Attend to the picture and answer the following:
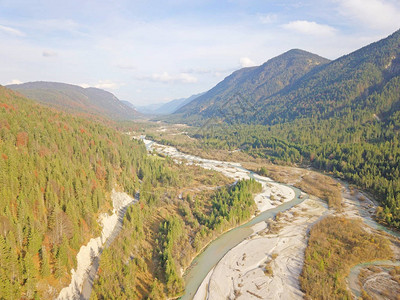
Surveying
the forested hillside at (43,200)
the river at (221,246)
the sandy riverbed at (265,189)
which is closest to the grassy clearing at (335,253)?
the river at (221,246)

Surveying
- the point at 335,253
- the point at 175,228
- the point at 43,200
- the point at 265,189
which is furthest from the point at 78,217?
the point at 265,189

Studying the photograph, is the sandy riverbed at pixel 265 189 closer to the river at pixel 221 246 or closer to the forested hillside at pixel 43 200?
the river at pixel 221 246

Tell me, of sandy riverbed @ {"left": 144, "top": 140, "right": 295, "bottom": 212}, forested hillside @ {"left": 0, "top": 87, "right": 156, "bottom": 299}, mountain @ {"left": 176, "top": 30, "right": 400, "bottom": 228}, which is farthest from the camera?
mountain @ {"left": 176, "top": 30, "right": 400, "bottom": 228}

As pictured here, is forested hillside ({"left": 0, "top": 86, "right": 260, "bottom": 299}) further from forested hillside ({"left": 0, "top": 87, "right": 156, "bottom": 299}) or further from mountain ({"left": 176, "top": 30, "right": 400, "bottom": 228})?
mountain ({"left": 176, "top": 30, "right": 400, "bottom": 228})

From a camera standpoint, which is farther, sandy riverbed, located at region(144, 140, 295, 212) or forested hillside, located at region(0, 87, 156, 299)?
sandy riverbed, located at region(144, 140, 295, 212)

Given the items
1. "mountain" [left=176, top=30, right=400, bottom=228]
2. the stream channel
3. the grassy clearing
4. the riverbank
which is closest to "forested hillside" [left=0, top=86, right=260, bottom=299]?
the riverbank

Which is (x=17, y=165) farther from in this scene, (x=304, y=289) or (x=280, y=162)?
(x=280, y=162)

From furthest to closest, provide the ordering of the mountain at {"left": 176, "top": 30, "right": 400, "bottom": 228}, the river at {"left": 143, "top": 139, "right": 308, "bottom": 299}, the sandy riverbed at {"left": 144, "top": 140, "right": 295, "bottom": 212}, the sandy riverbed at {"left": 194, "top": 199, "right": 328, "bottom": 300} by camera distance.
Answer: the mountain at {"left": 176, "top": 30, "right": 400, "bottom": 228}, the sandy riverbed at {"left": 144, "top": 140, "right": 295, "bottom": 212}, the river at {"left": 143, "top": 139, "right": 308, "bottom": 299}, the sandy riverbed at {"left": 194, "top": 199, "right": 328, "bottom": 300}

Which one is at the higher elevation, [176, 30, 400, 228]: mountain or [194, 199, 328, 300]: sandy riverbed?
[176, 30, 400, 228]: mountain

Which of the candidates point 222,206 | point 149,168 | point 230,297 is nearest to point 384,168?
point 222,206
